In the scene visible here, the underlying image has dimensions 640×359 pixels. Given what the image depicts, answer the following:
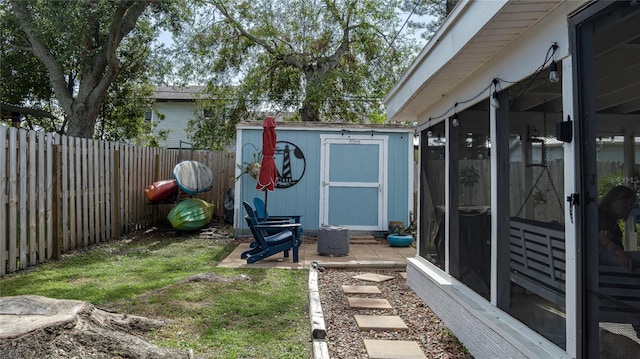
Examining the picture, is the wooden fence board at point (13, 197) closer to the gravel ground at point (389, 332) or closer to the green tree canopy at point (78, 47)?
the gravel ground at point (389, 332)

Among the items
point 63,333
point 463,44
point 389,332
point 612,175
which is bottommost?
point 389,332

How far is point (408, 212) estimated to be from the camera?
9117 mm

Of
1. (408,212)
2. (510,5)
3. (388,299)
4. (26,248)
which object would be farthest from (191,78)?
(510,5)

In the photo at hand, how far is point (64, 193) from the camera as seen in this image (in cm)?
635

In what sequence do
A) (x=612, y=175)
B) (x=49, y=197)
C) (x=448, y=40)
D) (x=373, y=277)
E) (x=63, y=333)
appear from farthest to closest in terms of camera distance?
(x=49, y=197) → (x=373, y=277) → (x=448, y=40) → (x=63, y=333) → (x=612, y=175)

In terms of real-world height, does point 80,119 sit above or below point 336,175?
above

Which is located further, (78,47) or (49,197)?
(78,47)

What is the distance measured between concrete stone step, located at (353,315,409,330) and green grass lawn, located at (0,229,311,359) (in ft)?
1.63

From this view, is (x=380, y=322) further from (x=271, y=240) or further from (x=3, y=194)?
(x=3, y=194)

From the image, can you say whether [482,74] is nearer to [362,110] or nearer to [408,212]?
[408,212]

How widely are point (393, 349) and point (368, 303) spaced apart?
1196 mm

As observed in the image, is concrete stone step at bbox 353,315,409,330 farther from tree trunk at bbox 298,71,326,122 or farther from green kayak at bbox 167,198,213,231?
tree trunk at bbox 298,71,326,122

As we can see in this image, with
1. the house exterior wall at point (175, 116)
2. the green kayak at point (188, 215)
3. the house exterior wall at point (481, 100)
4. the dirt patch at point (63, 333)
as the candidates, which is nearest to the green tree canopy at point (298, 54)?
the green kayak at point (188, 215)

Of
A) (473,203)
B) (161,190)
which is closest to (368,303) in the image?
(473,203)
